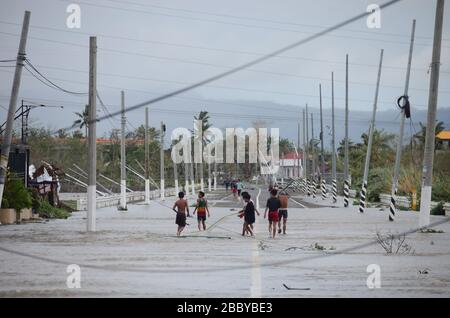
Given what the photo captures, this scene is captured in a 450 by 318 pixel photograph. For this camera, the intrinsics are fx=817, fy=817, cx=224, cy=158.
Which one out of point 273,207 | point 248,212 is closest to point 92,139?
point 248,212

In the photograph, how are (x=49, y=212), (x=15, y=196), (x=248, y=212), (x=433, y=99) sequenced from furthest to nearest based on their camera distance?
1. (x=49, y=212)
2. (x=15, y=196)
3. (x=433, y=99)
4. (x=248, y=212)

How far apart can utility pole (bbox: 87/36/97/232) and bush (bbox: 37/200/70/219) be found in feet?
30.1

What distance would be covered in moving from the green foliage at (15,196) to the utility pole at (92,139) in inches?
194

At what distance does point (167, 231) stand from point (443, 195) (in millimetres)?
24575

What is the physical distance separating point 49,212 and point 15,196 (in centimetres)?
620

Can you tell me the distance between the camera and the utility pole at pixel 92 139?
31781mm

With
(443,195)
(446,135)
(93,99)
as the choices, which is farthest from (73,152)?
(446,135)

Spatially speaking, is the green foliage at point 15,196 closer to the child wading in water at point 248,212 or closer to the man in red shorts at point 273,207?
the child wading in water at point 248,212

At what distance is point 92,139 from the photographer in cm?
3272

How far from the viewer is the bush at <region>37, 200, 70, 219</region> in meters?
41.7

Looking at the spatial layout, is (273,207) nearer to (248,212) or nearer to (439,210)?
(248,212)

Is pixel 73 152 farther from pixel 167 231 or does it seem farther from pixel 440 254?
pixel 440 254

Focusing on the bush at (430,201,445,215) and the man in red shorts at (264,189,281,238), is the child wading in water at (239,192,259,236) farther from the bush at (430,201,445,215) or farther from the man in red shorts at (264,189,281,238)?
the bush at (430,201,445,215)

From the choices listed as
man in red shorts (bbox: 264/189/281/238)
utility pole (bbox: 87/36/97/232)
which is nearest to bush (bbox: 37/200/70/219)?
utility pole (bbox: 87/36/97/232)
